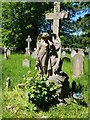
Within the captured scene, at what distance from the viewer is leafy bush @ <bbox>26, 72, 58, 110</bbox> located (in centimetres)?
710

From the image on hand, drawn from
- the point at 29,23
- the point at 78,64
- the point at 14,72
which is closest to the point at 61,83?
the point at 14,72

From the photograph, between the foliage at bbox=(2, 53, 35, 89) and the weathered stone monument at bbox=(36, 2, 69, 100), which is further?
the foliage at bbox=(2, 53, 35, 89)

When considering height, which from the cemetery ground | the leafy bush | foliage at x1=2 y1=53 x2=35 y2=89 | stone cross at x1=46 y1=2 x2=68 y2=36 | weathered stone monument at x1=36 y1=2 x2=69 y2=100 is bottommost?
the cemetery ground

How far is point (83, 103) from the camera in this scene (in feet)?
25.2

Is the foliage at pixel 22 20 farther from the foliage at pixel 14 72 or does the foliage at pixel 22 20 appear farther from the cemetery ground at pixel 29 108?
the cemetery ground at pixel 29 108

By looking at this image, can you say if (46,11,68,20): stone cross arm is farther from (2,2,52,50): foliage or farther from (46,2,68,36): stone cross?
(2,2,52,50): foliage

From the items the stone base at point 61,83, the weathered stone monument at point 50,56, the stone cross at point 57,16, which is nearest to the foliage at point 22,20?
the stone cross at point 57,16

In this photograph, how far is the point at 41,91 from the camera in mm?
7121

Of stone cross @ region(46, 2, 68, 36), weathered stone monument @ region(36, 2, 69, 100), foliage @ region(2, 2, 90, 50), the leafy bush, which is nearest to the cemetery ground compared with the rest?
the leafy bush

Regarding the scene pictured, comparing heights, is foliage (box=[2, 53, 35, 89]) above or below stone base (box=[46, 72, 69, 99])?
below

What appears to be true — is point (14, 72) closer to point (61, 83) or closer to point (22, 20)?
point (61, 83)

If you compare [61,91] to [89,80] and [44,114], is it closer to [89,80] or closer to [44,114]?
[44,114]

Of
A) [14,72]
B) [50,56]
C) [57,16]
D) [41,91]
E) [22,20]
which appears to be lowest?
[14,72]

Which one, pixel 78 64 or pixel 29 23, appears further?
pixel 29 23
